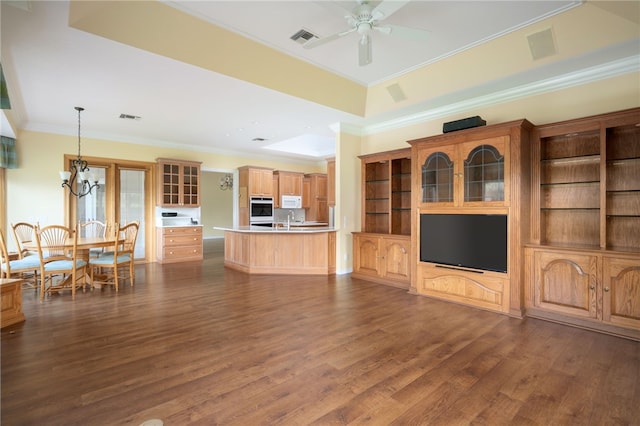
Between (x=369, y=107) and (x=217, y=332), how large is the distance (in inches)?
163

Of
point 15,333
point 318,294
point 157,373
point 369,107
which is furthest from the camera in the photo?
point 369,107

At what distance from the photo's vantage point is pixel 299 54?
397cm

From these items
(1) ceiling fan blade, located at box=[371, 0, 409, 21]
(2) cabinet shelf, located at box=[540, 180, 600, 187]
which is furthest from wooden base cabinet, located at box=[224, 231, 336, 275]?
(1) ceiling fan blade, located at box=[371, 0, 409, 21]

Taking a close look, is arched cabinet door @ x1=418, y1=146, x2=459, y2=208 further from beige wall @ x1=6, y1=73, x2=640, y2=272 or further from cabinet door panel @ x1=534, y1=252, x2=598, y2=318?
cabinet door panel @ x1=534, y1=252, x2=598, y2=318

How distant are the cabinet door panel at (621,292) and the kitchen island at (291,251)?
12.7ft

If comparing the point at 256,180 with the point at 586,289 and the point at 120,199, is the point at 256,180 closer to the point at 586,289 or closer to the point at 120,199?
the point at 120,199

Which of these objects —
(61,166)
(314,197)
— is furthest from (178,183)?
(314,197)

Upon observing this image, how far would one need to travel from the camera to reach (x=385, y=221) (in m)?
5.76

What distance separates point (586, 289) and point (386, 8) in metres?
3.48

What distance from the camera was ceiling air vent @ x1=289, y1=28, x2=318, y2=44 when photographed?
11.3 ft

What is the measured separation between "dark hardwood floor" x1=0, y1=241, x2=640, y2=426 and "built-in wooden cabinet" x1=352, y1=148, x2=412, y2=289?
3.53 feet

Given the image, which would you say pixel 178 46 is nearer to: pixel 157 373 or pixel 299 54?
pixel 299 54

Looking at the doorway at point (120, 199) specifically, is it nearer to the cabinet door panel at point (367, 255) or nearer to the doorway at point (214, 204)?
the cabinet door panel at point (367, 255)

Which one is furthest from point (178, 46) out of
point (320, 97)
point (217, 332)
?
point (217, 332)
